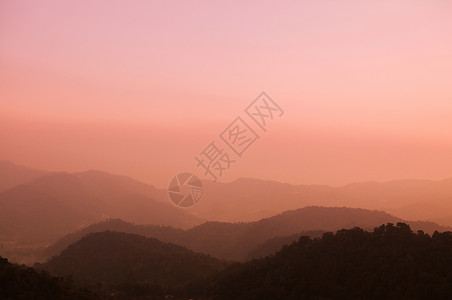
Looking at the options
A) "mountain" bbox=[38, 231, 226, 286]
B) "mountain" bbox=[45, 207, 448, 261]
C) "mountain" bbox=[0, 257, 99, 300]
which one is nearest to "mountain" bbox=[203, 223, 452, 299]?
"mountain" bbox=[38, 231, 226, 286]

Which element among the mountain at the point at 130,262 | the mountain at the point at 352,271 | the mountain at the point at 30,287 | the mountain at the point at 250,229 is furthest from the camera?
the mountain at the point at 250,229

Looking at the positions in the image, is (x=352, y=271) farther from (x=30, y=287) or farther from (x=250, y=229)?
A: (x=250, y=229)

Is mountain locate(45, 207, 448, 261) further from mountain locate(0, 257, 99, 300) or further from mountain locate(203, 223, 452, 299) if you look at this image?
mountain locate(0, 257, 99, 300)

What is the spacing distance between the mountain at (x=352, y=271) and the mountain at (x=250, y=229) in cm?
5491

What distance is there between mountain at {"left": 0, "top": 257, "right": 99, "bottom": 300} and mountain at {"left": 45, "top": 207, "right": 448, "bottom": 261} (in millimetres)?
72706

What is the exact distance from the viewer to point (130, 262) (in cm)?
8594

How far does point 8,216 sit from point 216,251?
132 meters

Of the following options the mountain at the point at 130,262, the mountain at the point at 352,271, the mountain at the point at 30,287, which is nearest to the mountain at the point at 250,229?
the mountain at the point at 130,262

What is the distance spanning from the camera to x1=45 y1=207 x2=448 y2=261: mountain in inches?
4756

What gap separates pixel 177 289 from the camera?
6425 centimetres

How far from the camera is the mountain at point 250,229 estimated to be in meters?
121

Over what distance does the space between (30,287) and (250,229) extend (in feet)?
334

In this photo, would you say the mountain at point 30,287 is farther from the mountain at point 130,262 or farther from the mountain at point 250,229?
the mountain at point 250,229

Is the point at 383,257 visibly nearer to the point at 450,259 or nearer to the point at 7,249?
the point at 450,259
